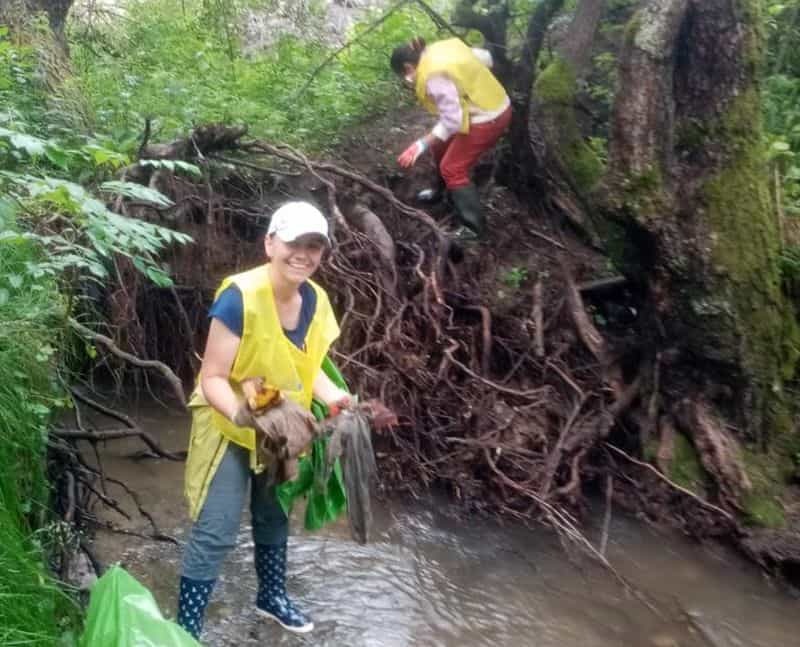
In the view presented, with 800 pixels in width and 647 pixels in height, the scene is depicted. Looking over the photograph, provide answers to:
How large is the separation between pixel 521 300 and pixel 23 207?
3400 millimetres

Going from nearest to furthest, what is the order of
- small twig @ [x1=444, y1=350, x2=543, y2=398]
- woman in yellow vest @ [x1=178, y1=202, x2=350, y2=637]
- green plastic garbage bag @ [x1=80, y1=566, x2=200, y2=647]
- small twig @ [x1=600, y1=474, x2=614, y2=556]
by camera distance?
1. green plastic garbage bag @ [x1=80, y1=566, x2=200, y2=647]
2. woman in yellow vest @ [x1=178, y1=202, x2=350, y2=637]
3. small twig @ [x1=600, y1=474, x2=614, y2=556]
4. small twig @ [x1=444, y1=350, x2=543, y2=398]

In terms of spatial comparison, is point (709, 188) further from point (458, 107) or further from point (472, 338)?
point (458, 107)

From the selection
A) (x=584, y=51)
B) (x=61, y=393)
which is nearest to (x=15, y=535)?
(x=61, y=393)

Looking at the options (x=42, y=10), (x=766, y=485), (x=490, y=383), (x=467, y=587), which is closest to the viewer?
(x=467, y=587)

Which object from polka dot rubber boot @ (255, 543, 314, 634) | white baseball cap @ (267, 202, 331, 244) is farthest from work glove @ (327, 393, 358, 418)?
polka dot rubber boot @ (255, 543, 314, 634)

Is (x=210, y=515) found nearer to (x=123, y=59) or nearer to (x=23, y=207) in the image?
(x=23, y=207)

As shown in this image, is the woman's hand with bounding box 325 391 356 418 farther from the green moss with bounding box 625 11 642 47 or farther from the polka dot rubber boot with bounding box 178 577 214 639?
the green moss with bounding box 625 11 642 47

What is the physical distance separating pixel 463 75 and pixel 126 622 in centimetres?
486

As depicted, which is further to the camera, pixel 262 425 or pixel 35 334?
pixel 35 334

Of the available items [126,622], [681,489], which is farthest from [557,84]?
[126,622]

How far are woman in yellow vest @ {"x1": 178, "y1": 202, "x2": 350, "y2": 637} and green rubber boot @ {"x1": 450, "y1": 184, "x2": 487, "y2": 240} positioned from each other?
3.41 metres

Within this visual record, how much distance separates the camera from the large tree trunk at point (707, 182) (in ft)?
16.3

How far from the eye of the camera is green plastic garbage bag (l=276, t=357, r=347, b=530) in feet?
11.0

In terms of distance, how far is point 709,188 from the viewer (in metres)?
5.00
